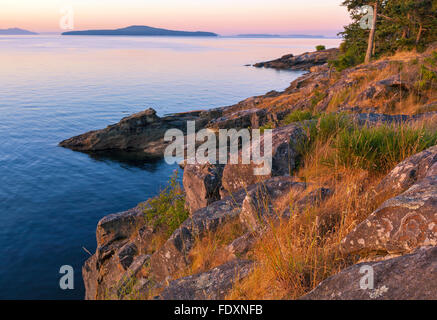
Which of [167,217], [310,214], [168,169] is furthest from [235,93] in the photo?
[310,214]

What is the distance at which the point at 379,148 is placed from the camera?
639cm

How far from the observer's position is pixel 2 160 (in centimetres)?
3005

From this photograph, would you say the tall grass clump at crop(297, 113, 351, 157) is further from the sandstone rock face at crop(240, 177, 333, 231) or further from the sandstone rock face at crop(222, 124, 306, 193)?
the sandstone rock face at crop(240, 177, 333, 231)

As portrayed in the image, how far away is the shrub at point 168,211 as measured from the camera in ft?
31.2

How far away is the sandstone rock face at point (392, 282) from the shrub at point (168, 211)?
6.66 metres

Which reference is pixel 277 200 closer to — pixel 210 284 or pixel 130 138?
pixel 210 284

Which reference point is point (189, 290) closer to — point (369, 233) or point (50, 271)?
point (369, 233)

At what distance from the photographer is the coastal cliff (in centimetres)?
348

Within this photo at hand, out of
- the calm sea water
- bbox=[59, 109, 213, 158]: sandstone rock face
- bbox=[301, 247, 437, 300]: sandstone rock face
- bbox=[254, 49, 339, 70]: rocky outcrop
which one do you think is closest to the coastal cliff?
bbox=[301, 247, 437, 300]: sandstone rock face

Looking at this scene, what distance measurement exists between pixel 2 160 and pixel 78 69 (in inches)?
2776

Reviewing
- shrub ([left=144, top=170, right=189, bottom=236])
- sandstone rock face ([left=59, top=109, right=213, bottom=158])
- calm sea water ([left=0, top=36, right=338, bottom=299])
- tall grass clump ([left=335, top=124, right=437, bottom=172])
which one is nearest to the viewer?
tall grass clump ([left=335, top=124, right=437, bottom=172])

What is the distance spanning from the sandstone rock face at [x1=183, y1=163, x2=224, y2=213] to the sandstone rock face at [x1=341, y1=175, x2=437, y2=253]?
5367 millimetres

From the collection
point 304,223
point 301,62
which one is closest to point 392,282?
point 304,223
